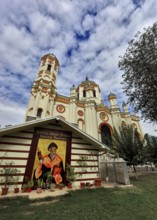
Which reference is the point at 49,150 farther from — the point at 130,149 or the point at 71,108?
the point at 71,108

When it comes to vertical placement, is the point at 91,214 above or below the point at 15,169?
below

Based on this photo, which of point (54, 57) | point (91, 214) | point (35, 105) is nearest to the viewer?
point (91, 214)

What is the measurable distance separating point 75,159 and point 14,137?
4491 millimetres

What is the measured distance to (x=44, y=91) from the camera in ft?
63.0

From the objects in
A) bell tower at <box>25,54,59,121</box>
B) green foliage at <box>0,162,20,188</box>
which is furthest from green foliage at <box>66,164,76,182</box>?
bell tower at <box>25,54,59,121</box>

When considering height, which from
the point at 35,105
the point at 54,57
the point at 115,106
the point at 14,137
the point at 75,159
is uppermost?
the point at 54,57

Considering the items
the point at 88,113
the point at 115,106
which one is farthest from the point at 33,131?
the point at 115,106

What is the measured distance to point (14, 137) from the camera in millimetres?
7266

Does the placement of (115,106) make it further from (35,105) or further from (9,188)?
(9,188)

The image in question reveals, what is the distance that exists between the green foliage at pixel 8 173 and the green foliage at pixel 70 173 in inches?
124

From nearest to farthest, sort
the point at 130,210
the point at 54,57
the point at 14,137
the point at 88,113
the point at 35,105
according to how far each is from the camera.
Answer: the point at 130,210 → the point at 14,137 → the point at 35,105 → the point at 88,113 → the point at 54,57

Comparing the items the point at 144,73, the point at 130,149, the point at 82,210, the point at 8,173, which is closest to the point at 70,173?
the point at 82,210

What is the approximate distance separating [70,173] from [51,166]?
1.36 meters

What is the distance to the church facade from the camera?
18.3 metres
